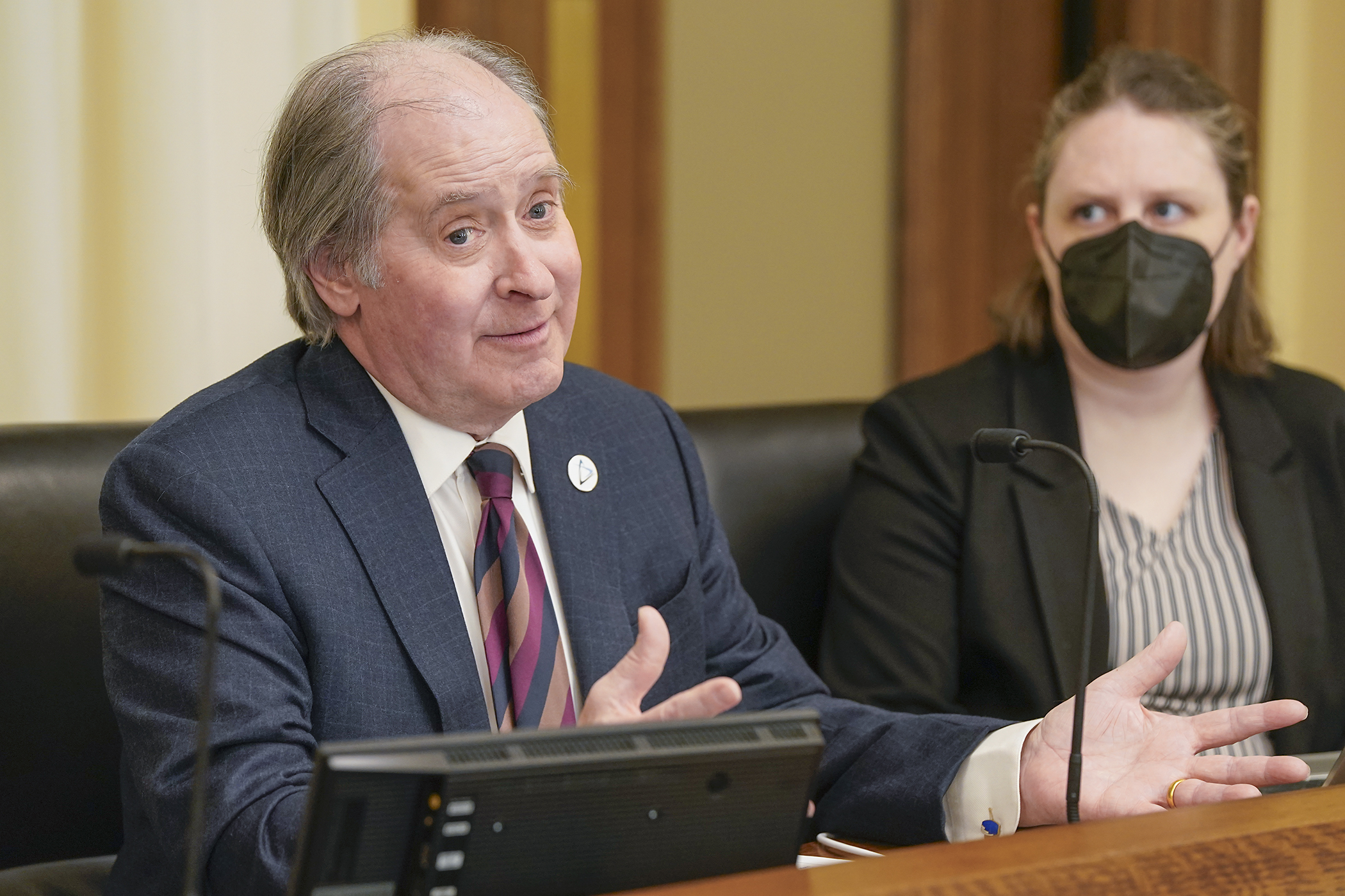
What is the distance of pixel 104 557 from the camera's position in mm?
875

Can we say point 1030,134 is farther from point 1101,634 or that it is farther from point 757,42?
point 1101,634

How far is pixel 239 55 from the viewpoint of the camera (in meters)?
2.27

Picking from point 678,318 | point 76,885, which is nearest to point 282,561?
point 76,885

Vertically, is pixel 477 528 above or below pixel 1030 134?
below

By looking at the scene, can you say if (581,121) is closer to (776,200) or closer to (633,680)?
(776,200)

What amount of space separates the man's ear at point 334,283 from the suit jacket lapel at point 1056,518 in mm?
1043

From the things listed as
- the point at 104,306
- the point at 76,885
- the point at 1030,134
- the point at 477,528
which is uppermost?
the point at 1030,134

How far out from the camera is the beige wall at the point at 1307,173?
131 inches

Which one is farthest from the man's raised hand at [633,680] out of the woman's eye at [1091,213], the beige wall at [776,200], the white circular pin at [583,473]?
the beige wall at [776,200]

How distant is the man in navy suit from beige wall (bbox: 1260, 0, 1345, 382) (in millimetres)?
2374

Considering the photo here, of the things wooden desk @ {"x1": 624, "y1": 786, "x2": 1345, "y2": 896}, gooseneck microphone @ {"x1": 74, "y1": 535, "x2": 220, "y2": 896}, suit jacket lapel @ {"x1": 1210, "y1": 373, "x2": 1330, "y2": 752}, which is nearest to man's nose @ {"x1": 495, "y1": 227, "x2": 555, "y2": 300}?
gooseneck microphone @ {"x1": 74, "y1": 535, "x2": 220, "y2": 896}

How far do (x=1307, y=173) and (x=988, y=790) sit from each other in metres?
2.61

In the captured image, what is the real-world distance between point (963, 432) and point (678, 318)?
1.28 metres

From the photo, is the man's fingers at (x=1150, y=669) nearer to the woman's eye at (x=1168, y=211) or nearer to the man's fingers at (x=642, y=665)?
the man's fingers at (x=642, y=665)
